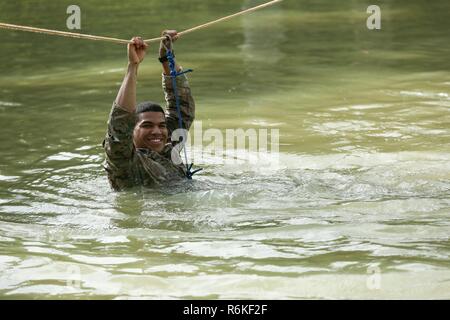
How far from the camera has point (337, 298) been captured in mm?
4617

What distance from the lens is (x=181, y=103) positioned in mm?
7699

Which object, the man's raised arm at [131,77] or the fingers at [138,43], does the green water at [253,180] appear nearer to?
the man's raised arm at [131,77]

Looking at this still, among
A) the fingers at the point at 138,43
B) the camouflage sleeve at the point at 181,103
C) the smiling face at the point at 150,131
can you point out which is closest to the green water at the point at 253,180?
the smiling face at the point at 150,131

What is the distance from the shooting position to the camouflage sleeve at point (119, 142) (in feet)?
21.2

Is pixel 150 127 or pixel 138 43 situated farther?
pixel 150 127

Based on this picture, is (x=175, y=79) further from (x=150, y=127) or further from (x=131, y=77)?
(x=131, y=77)

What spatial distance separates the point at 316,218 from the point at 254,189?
1010 mm

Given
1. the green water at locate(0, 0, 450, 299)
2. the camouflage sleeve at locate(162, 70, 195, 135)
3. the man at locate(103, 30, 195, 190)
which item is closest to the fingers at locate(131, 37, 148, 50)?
the man at locate(103, 30, 195, 190)

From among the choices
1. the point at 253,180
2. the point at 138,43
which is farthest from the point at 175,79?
the point at 138,43

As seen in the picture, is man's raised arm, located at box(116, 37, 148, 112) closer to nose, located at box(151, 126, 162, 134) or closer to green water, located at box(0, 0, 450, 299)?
nose, located at box(151, 126, 162, 134)

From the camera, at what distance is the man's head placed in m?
7.07

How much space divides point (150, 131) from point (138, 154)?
0.24 meters

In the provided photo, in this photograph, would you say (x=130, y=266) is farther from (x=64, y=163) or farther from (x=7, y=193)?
(x=64, y=163)

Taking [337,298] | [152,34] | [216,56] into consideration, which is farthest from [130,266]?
[152,34]
